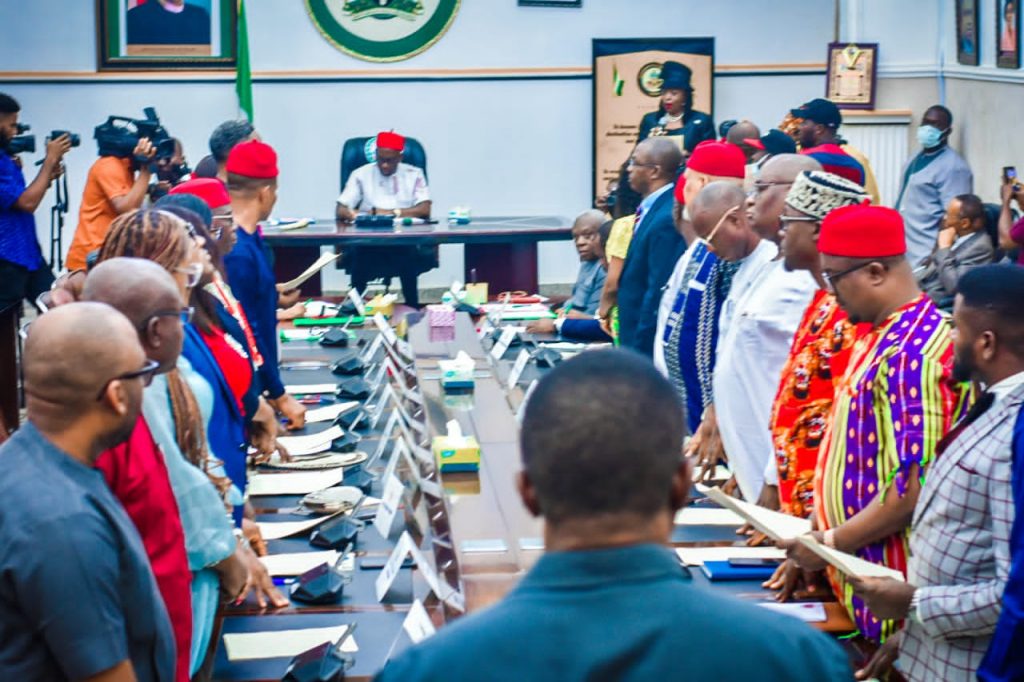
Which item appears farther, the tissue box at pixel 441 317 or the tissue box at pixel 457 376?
the tissue box at pixel 441 317

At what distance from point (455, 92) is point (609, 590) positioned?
9.60 meters

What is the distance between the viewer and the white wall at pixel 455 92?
33.7 ft

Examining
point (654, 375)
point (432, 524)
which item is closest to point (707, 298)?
point (432, 524)

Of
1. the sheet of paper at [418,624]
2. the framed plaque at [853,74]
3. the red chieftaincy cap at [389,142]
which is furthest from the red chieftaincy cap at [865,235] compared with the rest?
the framed plaque at [853,74]

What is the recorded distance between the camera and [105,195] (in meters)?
6.34

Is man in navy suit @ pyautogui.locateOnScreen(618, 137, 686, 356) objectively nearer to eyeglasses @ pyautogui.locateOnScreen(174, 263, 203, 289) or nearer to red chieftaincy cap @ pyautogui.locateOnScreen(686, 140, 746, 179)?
red chieftaincy cap @ pyautogui.locateOnScreen(686, 140, 746, 179)

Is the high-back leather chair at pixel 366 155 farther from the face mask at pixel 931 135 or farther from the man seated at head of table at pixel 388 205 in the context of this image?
the face mask at pixel 931 135

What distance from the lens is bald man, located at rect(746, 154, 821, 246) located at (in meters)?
3.53

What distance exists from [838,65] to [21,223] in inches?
214

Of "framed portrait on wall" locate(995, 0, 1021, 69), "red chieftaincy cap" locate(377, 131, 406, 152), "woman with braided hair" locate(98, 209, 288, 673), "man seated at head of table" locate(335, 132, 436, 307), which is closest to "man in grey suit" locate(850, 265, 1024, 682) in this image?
"woman with braided hair" locate(98, 209, 288, 673)

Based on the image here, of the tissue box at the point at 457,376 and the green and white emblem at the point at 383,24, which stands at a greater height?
the green and white emblem at the point at 383,24

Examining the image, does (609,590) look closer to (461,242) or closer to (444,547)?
(444,547)

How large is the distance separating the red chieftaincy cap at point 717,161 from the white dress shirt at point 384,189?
14.4 ft

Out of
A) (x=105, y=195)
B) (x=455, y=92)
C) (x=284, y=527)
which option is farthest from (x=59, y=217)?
(x=284, y=527)
